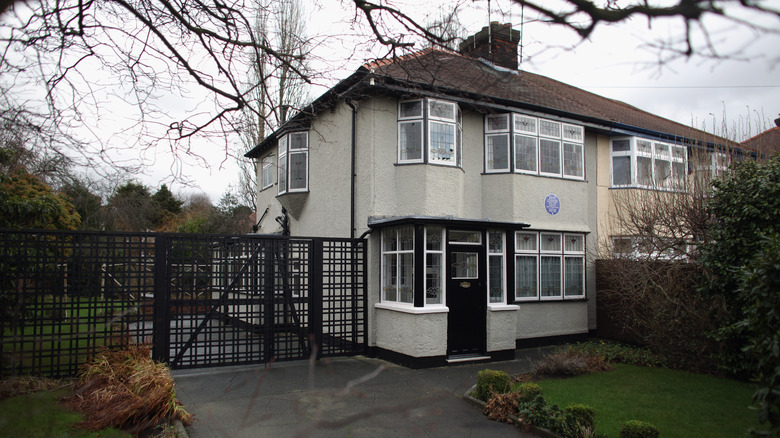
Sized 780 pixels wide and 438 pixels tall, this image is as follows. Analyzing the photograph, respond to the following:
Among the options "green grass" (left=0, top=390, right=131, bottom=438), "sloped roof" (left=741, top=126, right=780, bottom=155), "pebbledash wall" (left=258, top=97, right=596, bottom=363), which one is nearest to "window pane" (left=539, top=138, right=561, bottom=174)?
"pebbledash wall" (left=258, top=97, right=596, bottom=363)

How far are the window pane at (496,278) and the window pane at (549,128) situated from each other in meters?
3.91

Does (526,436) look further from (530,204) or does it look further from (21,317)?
(21,317)

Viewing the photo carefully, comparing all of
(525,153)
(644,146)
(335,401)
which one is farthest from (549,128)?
(335,401)

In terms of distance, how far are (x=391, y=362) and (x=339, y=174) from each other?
4561mm

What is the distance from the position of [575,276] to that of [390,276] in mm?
5580

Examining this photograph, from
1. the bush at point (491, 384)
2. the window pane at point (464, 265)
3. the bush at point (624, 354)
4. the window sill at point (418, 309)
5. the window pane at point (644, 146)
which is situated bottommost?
the bush at point (624, 354)

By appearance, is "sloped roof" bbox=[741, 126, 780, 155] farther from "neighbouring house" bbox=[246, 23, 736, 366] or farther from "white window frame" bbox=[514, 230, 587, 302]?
"white window frame" bbox=[514, 230, 587, 302]

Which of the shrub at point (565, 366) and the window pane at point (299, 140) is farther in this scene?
the window pane at point (299, 140)

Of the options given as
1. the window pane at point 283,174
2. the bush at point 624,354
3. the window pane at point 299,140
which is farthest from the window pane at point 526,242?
the window pane at point 283,174

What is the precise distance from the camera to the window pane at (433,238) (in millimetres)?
10086

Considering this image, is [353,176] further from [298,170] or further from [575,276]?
[575,276]

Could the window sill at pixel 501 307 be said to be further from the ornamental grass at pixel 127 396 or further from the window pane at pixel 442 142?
the ornamental grass at pixel 127 396

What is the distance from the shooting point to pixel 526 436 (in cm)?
621

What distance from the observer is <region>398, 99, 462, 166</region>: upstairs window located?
11023mm
